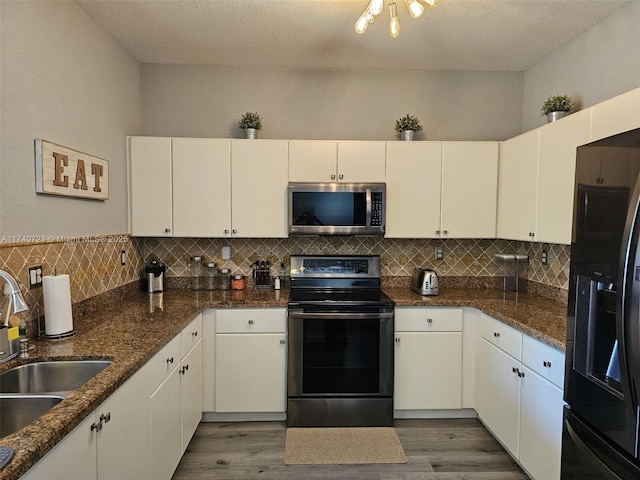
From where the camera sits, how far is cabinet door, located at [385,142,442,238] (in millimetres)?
2902

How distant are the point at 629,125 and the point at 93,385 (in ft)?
8.21

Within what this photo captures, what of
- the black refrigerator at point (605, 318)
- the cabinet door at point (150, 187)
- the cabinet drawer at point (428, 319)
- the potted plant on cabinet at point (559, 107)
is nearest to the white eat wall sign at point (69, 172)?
the cabinet door at point (150, 187)

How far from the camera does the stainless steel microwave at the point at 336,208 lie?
2785mm

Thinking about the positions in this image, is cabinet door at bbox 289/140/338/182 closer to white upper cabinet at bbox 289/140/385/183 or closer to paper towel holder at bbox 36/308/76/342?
white upper cabinet at bbox 289/140/385/183

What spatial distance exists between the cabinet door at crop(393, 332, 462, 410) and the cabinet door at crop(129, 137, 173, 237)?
2009 mm

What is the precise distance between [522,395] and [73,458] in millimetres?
2130

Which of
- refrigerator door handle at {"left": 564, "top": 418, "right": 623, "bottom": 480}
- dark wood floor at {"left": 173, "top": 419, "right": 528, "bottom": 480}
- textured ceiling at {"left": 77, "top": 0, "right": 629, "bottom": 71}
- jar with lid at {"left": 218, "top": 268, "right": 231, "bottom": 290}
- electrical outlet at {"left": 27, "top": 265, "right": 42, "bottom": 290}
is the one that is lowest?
dark wood floor at {"left": 173, "top": 419, "right": 528, "bottom": 480}

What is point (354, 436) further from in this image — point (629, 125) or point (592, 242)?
point (629, 125)

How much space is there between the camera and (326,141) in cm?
288

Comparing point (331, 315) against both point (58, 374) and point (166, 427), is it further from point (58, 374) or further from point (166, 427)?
point (58, 374)

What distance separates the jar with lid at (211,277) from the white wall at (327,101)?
1.12 metres

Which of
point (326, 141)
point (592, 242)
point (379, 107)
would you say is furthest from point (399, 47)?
point (592, 242)

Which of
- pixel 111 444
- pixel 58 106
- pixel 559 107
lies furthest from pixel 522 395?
pixel 58 106

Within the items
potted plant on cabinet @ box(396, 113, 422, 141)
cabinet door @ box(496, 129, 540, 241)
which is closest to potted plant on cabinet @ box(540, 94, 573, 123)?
cabinet door @ box(496, 129, 540, 241)
